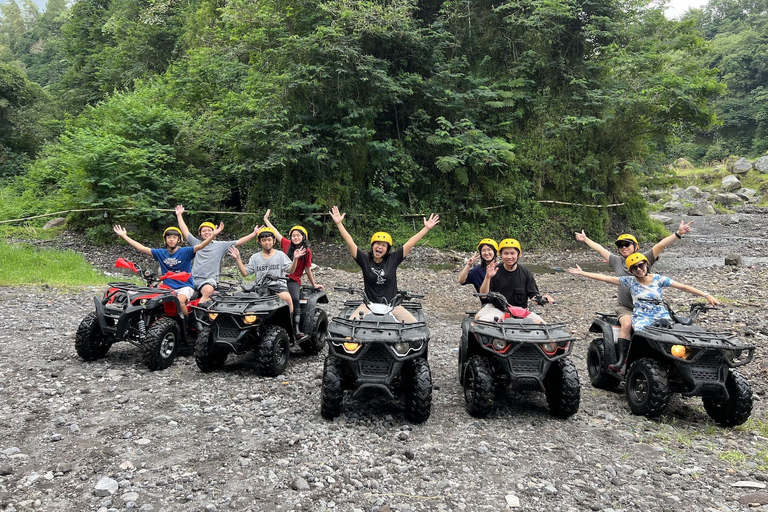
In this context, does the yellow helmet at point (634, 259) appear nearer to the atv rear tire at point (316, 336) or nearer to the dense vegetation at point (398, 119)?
the atv rear tire at point (316, 336)

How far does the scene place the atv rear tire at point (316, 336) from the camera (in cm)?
739

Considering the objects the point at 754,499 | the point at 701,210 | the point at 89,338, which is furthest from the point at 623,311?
the point at 701,210

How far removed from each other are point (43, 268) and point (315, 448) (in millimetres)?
12601

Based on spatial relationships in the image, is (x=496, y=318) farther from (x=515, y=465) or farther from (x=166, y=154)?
(x=166, y=154)

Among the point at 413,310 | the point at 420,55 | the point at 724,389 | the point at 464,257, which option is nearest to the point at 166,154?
the point at 420,55

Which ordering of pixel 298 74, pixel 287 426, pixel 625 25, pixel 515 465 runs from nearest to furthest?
pixel 515 465
pixel 287 426
pixel 298 74
pixel 625 25

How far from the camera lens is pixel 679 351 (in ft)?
16.0

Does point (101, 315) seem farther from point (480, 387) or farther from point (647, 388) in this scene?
point (647, 388)

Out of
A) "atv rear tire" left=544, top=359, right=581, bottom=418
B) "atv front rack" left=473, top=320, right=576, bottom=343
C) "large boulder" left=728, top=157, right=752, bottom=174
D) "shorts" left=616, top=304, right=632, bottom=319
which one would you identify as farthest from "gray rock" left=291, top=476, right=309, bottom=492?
"large boulder" left=728, top=157, right=752, bottom=174

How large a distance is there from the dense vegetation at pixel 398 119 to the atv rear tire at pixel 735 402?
1480 centimetres

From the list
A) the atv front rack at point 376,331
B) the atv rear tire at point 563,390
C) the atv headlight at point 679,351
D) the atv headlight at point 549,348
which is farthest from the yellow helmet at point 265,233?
the atv headlight at point 679,351

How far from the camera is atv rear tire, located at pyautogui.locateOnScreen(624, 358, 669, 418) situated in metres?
5.01

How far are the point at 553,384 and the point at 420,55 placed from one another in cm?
1730

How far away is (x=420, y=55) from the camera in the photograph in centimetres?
1980
